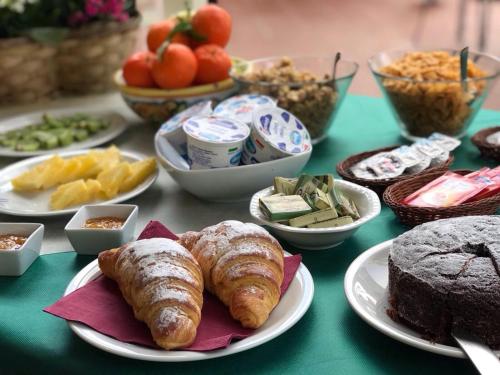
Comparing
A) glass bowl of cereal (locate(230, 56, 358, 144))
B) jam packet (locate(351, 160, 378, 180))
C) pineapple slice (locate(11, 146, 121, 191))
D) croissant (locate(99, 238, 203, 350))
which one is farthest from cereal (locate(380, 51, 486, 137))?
croissant (locate(99, 238, 203, 350))

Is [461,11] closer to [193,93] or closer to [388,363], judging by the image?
[193,93]

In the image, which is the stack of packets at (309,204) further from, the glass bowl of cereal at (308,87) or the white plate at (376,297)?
the glass bowl of cereal at (308,87)

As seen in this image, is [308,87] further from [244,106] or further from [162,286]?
[162,286]

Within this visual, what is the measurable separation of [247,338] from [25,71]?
1285mm

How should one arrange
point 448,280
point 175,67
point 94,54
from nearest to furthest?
1. point 448,280
2. point 175,67
3. point 94,54

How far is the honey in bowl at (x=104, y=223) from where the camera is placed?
1.13 metres

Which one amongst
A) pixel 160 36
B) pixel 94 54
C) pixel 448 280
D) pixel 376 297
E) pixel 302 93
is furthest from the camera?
pixel 94 54

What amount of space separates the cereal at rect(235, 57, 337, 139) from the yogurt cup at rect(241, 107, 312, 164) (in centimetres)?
17

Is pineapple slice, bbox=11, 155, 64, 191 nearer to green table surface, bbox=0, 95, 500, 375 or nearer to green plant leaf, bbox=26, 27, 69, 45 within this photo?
green table surface, bbox=0, 95, 500, 375

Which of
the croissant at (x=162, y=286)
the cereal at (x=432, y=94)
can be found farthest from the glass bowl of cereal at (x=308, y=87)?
the croissant at (x=162, y=286)

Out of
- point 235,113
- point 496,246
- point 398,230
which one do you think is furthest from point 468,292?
point 235,113

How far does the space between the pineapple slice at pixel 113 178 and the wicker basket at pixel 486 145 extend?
0.66 meters

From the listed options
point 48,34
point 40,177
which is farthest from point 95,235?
point 48,34

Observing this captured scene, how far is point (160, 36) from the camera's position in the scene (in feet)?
5.59
